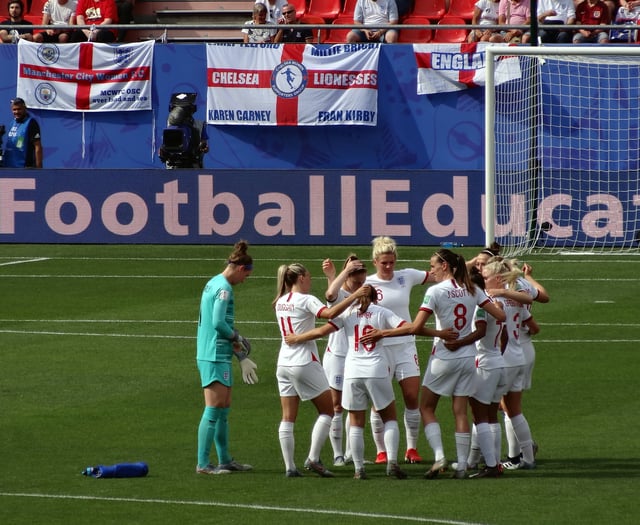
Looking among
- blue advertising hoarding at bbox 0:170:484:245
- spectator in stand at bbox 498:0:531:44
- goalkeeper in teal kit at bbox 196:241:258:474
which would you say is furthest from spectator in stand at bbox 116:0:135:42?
goalkeeper in teal kit at bbox 196:241:258:474

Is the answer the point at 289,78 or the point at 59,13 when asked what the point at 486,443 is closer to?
the point at 289,78

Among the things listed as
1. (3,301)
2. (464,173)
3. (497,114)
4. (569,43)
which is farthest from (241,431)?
(569,43)

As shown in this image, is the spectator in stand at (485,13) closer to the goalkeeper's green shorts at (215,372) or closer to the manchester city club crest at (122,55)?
the manchester city club crest at (122,55)

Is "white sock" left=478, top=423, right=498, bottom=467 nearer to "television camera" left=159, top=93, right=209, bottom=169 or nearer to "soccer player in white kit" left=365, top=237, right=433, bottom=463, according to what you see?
"soccer player in white kit" left=365, top=237, right=433, bottom=463

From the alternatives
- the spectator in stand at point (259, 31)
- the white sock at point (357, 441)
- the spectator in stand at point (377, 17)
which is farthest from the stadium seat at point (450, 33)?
the white sock at point (357, 441)

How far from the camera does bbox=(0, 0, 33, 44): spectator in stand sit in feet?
110

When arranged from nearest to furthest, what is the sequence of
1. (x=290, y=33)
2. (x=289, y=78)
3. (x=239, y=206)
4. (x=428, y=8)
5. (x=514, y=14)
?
(x=239, y=206) → (x=514, y=14) → (x=289, y=78) → (x=290, y=33) → (x=428, y=8)

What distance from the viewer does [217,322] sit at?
12.2 m

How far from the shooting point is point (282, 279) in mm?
12156

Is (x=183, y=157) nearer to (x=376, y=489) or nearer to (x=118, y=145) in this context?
(x=118, y=145)

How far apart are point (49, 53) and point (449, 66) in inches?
375

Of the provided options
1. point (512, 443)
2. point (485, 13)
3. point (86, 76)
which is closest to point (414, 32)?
point (485, 13)

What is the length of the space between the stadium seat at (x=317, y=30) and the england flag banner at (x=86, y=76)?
3.87 meters

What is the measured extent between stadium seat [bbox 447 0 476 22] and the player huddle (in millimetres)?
21387
